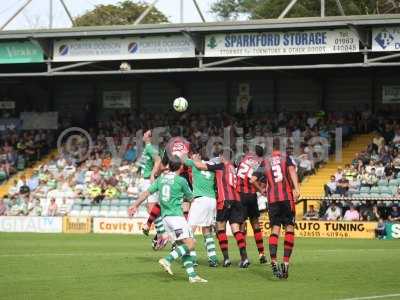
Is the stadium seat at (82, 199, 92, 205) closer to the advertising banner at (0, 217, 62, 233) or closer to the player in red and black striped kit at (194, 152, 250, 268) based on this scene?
the advertising banner at (0, 217, 62, 233)

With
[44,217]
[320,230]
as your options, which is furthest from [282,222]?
[44,217]

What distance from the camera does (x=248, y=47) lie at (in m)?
30.2

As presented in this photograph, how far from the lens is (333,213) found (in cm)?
2827

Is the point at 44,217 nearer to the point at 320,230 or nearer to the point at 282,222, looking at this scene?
the point at 320,230

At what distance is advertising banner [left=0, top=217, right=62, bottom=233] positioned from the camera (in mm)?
31922

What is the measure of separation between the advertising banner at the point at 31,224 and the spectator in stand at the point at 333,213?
31.3 ft

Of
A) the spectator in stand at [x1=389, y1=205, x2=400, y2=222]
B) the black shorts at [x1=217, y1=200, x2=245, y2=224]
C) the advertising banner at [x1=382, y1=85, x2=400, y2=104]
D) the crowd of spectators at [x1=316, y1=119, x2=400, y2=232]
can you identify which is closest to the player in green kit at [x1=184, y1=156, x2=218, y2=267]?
the black shorts at [x1=217, y1=200, x2=245, y2=224]

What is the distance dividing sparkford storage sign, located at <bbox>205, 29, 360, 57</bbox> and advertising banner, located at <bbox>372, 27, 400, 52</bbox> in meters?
0.58

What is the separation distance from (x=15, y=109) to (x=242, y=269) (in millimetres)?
28812

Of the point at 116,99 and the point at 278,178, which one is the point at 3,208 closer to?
the point at 116,99

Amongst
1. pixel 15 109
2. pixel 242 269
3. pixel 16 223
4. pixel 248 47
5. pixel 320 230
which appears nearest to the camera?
pixel 242 269

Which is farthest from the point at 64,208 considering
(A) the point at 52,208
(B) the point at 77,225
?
(B) the point at 77,225

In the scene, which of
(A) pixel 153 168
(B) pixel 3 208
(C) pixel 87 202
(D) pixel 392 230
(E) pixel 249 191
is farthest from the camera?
(B) pixel 3 208

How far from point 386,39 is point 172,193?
55.8 ft
